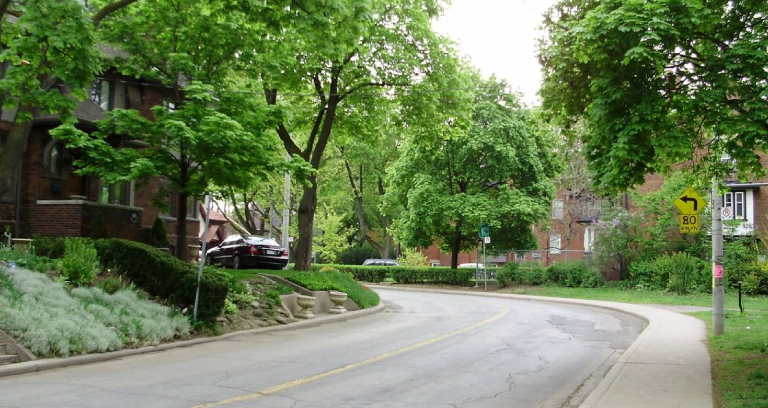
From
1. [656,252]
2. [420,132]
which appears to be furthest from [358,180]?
[420,132]

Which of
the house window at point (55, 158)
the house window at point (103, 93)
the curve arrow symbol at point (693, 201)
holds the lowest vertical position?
the curve arrow symbol at point (693, 201)

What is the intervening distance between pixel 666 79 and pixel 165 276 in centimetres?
1068

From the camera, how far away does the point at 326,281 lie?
20766 millimetres

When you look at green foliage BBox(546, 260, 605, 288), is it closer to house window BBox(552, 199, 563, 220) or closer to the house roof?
house window BBox(552, 199, 563, 220)

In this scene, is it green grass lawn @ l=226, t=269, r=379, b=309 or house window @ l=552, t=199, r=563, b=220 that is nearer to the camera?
green grass lawn @ l=226, t=269, r=379, b=309

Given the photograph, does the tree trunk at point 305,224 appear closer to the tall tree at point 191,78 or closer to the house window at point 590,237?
the tall tree at point 191,78

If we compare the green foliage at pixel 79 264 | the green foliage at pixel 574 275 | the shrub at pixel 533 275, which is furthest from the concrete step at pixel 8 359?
the shrub at pixel 533 275

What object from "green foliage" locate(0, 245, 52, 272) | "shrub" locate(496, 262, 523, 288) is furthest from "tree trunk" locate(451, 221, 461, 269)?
"green foliage" locate(0, 245, 52, 272)

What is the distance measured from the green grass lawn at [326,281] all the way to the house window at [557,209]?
33783 mm

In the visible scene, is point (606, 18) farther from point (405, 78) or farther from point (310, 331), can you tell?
point (405, 78)

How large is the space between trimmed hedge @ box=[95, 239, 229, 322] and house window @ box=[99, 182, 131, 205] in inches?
311

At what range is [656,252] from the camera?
3394cm

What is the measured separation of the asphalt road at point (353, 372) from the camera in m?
8.06

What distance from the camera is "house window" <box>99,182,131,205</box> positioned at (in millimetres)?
22547
